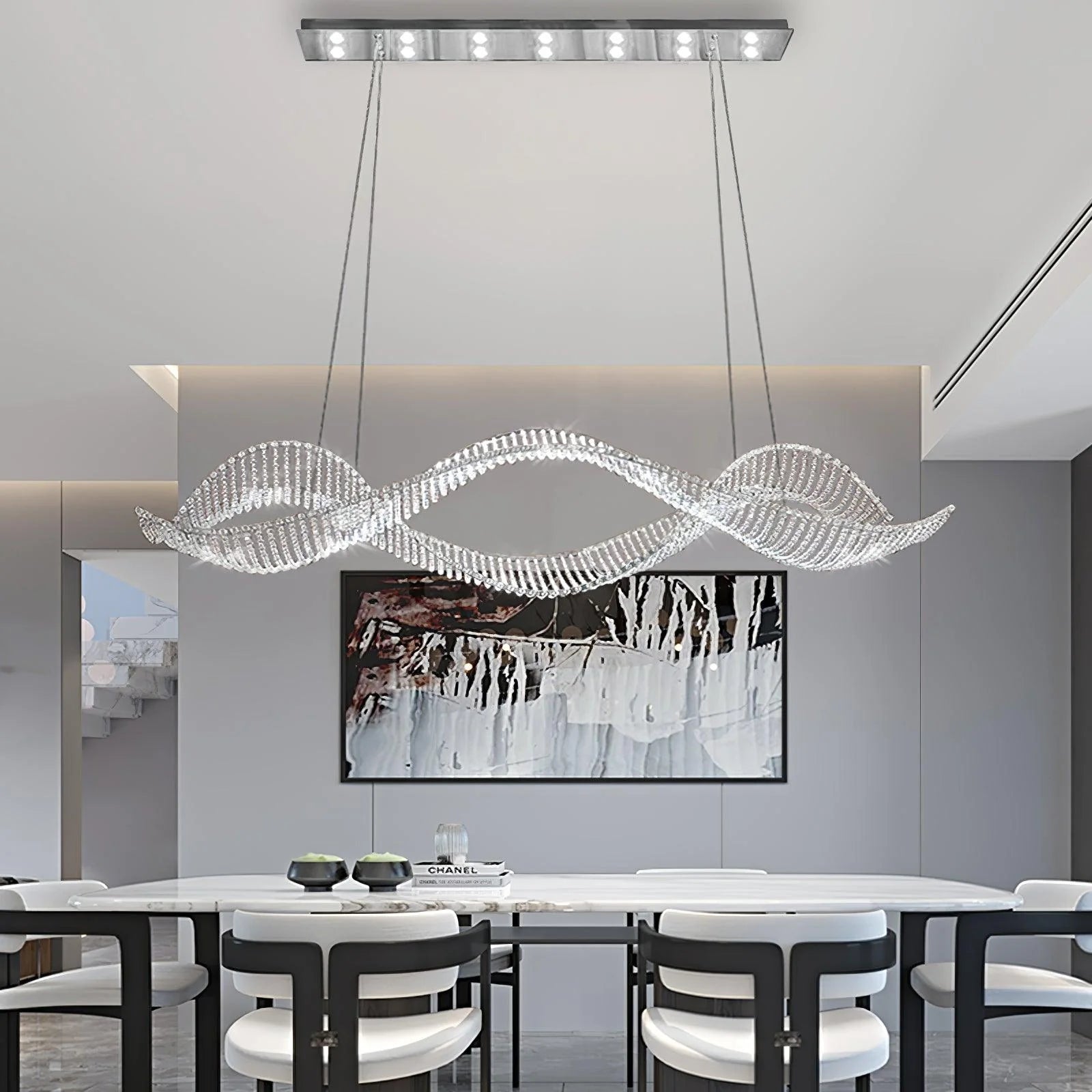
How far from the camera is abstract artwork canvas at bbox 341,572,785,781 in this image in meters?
5.62

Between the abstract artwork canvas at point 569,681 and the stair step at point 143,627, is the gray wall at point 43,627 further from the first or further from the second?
the stair step at point 143,627

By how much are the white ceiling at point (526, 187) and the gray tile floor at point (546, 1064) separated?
259cm

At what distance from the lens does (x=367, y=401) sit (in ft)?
19.0

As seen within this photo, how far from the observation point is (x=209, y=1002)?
3.94m

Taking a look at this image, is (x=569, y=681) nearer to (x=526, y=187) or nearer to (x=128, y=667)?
(x=526, y=187)

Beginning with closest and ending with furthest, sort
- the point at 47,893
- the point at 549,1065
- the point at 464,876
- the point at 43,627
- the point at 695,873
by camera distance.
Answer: the point at 464,876
the point at 47,893
the point at 695,873
the point at 549,1065
the point at 43,627

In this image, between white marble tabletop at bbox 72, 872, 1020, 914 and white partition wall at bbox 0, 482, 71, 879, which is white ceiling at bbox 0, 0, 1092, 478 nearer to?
white marble tabletop at bbox 72, 872, 1020, 914

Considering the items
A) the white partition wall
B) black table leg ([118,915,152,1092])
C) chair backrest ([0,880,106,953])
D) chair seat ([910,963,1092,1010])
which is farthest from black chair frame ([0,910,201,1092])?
the white partition wall

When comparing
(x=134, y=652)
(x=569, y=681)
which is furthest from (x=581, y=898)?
(x=134, y=652)

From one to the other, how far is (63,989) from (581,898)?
147 centimetres

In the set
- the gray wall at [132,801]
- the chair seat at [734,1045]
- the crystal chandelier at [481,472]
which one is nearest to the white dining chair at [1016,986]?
the chair seat at [734,1045]

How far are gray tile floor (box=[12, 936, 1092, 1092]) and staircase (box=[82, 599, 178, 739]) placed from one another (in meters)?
5.48

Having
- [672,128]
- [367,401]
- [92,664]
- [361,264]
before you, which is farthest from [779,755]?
[92,664]

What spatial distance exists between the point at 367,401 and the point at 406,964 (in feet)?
10.1
